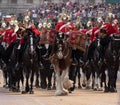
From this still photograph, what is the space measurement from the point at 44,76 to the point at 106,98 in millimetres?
7051

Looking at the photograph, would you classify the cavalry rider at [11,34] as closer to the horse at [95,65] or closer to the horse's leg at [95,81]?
the horse at [95,65]

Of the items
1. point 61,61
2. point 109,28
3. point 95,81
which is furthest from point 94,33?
point 61,61

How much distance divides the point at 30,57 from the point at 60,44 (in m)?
1.72

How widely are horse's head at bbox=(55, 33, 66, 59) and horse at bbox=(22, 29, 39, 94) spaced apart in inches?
44.1

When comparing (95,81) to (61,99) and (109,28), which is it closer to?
(109,28)

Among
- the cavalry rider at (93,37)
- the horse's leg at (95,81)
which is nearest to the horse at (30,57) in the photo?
the horse's leg at (95,81)

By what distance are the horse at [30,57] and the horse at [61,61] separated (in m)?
0.88

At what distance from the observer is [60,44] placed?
90.5ft

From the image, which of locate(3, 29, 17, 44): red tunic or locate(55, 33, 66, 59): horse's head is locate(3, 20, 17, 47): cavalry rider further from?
locate(55, 33, 66, 59): horse's head

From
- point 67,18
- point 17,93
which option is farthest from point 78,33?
point 17,93

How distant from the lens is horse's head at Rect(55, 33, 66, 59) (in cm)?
2759

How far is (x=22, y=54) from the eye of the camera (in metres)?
29.7

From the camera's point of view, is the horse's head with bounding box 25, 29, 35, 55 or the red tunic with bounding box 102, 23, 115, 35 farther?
the red tunic with bounding box 102, 23, 115, 35

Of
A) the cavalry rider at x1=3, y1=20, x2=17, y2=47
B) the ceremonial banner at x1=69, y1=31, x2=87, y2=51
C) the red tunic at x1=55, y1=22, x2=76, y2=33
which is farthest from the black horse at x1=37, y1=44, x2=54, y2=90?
the ceremonial banner at x1=69, y1=31, x2=87, y2=51
